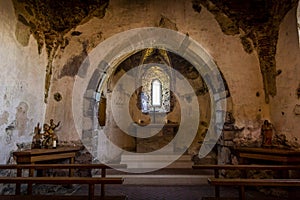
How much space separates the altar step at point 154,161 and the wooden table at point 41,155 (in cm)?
178

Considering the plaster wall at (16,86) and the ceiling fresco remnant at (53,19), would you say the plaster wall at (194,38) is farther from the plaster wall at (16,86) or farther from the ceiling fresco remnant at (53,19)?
the plaster wall at (16,86)

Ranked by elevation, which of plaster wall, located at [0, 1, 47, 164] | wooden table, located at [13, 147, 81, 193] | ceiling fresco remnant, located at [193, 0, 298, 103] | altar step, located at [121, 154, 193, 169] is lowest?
altar step, located at [121, 154, 193, 169]

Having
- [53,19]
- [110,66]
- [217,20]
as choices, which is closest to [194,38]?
[217,20]

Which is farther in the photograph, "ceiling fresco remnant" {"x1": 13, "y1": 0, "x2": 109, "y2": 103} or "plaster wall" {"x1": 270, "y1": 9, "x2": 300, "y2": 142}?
"ceiling fresco remnant" {"x1": 13, "y1": 0, "x2": 109, "y2": 103}

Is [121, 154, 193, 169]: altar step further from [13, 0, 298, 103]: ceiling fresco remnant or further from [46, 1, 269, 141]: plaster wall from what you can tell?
[13, 0, 298, 103]: ceiling fresco remnant

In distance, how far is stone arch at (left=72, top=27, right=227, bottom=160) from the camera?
448 centimetres

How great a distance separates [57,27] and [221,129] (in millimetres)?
3760

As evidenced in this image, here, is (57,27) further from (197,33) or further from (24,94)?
(197,33)

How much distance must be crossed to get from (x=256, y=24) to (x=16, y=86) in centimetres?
429

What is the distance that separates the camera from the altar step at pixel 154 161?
18.5ft

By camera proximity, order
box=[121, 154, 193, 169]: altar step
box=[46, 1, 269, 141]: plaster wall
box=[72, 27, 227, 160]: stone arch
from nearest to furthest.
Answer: box=[46, 1, 269, 141]: plaster wall
box=[72, 27, 227, 160]: stone arch
box=[121, 154, 193, 169]: altar step

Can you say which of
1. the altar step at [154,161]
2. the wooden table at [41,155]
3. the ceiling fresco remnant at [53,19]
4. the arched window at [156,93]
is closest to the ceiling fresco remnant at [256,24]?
the ceiling fresco remnant at [53,19]

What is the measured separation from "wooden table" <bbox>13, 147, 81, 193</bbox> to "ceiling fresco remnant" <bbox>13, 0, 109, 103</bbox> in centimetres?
115

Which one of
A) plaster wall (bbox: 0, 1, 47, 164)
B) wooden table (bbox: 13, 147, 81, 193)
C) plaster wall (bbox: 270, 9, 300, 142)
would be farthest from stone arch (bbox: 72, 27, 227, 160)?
plaster wall (bbox: 270, 9, 300, 142)
